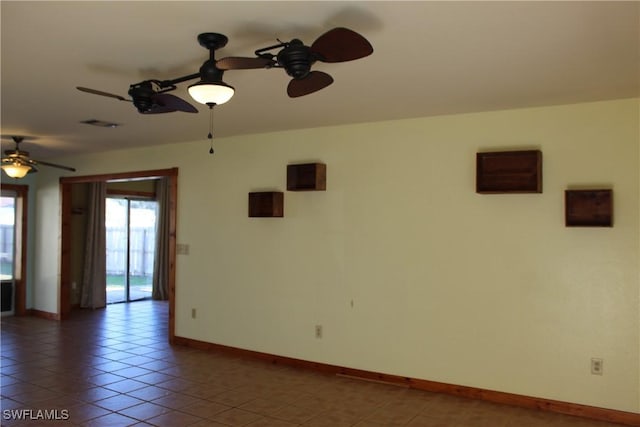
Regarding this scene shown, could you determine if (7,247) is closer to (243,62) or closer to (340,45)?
(243,62)

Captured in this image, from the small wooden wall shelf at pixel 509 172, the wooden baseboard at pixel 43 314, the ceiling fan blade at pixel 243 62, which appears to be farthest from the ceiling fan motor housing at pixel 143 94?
the wooden baseboard at pixel 43 314

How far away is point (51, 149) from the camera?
6.45m

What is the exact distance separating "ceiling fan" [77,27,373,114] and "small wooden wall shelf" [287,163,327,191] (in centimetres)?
186

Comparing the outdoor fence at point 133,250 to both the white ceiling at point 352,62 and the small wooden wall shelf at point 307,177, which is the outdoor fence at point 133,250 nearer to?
the white ceiling at point 352,62

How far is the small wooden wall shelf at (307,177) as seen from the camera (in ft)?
15.8

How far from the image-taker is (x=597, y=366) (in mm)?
3777

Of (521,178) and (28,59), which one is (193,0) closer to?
(28,59)

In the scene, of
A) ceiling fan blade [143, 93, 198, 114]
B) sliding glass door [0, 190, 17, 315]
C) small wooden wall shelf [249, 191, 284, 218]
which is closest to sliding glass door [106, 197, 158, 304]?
sliding glass door [0, 190, 17, 315]

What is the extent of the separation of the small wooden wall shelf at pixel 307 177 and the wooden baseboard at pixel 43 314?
470 centimetres

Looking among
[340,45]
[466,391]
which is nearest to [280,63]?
[340,45]

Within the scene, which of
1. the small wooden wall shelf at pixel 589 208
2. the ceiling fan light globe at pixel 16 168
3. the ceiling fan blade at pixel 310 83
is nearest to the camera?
the ceiling fan blade at pixel 310 83

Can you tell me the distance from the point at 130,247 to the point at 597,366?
8.04 metres

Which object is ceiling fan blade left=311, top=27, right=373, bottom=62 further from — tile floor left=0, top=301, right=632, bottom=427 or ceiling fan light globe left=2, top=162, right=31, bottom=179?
ceiling fan light globe left=2, top=162, right=31, bottom=179

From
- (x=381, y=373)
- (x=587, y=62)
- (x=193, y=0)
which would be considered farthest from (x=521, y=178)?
(x=193, y=0)
